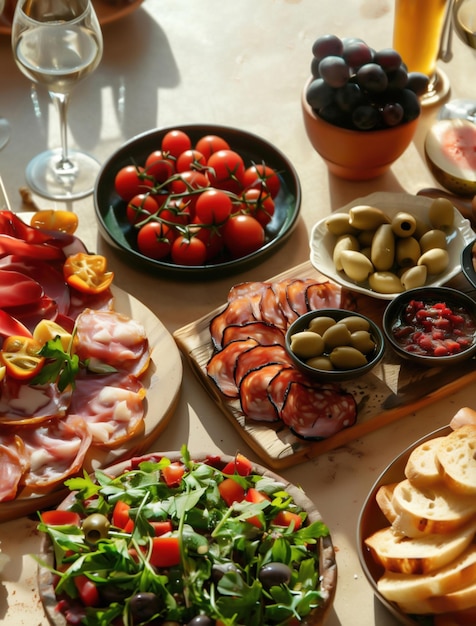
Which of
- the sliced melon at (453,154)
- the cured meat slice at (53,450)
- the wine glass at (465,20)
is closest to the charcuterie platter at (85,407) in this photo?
the cured meat slice at (53,450)

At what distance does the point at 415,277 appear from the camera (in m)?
1.77

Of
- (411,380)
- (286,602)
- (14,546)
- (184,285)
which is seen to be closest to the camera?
(286,602)

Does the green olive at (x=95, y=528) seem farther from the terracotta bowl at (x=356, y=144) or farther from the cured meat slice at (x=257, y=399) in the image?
the terracotta bowl at (x=356, y=144)

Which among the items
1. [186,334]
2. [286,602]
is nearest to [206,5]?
[186,334]

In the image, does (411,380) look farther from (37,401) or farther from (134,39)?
(134,39)

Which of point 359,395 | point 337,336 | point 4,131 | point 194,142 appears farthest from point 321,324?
point 4,131

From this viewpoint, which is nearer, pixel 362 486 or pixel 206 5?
pixel 362 486

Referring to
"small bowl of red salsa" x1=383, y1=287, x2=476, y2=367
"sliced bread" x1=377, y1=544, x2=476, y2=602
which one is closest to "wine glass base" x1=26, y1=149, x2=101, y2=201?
"small bowl of red salsa" x1=383, y1=287, x2=476, y2=367

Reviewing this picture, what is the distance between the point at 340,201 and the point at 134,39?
2.92 feet

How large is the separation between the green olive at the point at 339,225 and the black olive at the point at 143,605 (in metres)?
0.92

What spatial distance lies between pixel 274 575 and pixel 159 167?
1084mm

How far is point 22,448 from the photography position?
1.52 meters

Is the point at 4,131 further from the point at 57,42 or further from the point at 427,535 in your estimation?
the point at 427,535

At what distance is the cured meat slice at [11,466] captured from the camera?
148cm
